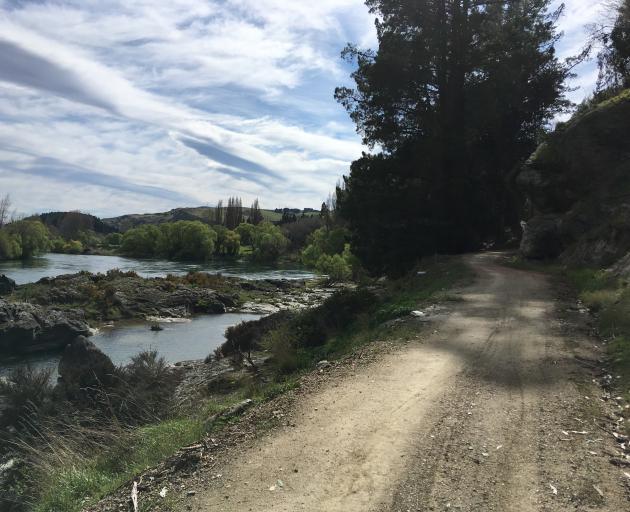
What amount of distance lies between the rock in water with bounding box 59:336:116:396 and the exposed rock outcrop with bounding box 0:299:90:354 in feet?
55.2

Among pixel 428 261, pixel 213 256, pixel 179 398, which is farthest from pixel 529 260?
pixel 213 256

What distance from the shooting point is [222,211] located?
185000mm

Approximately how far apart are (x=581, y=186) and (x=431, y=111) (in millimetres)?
8833

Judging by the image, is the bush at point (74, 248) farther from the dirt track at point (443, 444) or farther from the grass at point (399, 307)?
the dirt track at point (443, 444)

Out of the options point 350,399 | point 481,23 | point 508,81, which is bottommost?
point 350,399

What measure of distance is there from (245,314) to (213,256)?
2953 inches

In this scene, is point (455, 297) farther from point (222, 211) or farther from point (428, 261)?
point (222, 211)

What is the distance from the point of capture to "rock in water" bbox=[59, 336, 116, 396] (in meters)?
17.2

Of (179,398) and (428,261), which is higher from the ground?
(428,261)

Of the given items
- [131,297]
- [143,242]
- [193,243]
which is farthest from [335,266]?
[143,242]

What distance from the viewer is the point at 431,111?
25734mm

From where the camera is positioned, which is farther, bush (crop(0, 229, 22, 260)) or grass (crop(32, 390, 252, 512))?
bush (crop(0, 229, 22, 260))

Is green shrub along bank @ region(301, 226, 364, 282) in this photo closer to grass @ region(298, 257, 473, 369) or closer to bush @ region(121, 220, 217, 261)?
grass @ region(298, 257, 473, 369)

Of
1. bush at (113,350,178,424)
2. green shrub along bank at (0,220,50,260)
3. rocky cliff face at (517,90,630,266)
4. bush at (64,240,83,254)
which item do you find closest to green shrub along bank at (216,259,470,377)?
bush at (113,350,178,424)
